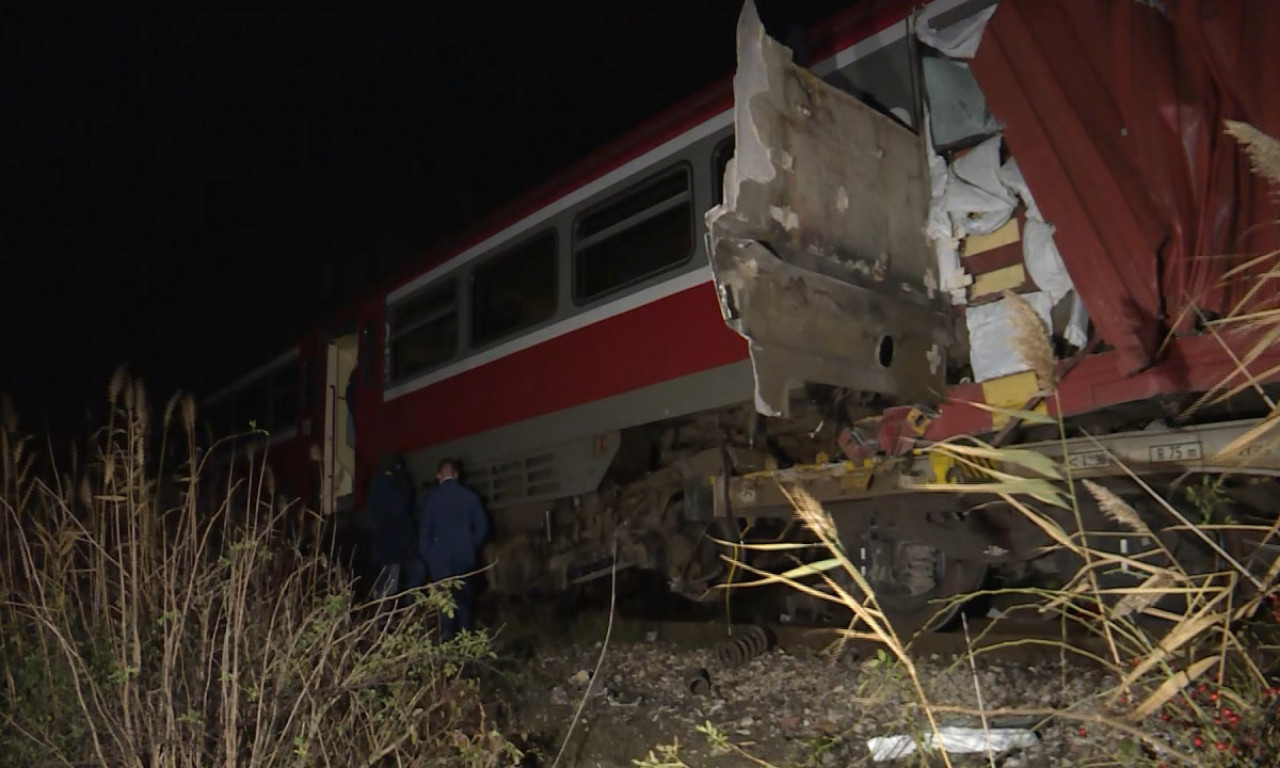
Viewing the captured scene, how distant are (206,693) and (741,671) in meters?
2.59

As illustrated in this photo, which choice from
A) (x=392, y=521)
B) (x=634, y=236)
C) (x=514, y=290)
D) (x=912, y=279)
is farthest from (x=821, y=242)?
(x=392, y=521)

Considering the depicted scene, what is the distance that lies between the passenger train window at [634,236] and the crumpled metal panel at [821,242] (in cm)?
123

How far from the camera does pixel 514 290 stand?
21.3 feet

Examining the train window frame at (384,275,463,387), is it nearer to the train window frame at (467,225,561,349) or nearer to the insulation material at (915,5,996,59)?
the train window frame at (467,225,561,349)

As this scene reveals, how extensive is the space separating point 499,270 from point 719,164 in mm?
2363

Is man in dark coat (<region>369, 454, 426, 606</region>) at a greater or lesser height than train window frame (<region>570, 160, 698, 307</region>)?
lesser

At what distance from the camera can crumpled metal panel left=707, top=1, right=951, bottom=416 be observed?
136 inches

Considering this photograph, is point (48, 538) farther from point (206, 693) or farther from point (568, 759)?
point (568, 759)

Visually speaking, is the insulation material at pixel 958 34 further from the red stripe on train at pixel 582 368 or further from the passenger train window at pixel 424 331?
the passenger train window at pixel 424 331

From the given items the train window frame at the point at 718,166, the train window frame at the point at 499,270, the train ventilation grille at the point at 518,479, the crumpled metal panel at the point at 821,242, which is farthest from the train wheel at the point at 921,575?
the train window frame at the point at 499,270

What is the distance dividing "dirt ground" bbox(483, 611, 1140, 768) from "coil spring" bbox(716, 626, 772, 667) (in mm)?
44

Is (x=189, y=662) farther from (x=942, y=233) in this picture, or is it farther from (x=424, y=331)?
(x=424, y=331)

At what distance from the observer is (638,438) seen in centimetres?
564

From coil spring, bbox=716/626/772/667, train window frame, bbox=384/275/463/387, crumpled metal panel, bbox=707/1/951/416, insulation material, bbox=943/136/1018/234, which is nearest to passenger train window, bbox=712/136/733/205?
crumpled metal panel, bbox=707/1/951/416
